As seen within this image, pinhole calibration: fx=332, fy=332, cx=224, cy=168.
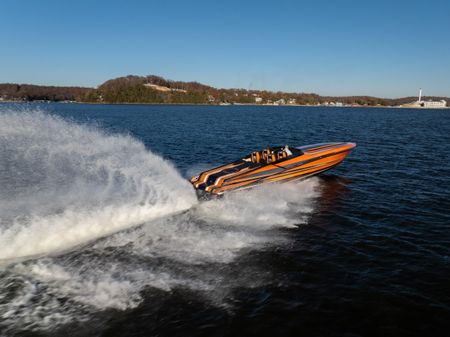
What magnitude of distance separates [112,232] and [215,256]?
12.6 ft

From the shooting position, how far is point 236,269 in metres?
9.04

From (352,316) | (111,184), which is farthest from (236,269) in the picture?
(111,184)

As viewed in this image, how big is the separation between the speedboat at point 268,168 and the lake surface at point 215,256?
0.61 meters

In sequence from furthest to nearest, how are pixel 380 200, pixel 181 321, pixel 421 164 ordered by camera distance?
1. pixel 421 164
2. pixel 380 200
3. pixel 181 321

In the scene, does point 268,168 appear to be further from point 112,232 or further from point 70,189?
→ point 70,189

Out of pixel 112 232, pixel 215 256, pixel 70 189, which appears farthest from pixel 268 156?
pixel 70 189

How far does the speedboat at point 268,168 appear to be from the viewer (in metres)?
15.0

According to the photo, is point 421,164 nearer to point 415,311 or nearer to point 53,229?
point 415,311

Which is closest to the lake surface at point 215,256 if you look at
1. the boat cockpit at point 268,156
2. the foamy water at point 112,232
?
the foamy water at point 112,232

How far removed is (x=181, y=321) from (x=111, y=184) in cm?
1002

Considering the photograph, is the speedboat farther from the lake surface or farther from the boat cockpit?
the lake surface

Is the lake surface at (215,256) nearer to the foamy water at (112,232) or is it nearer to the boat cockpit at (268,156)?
the foamy water at (112,232)

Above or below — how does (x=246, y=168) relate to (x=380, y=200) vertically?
above

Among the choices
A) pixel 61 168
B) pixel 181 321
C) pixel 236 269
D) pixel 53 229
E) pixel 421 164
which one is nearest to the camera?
pixel 181 321
